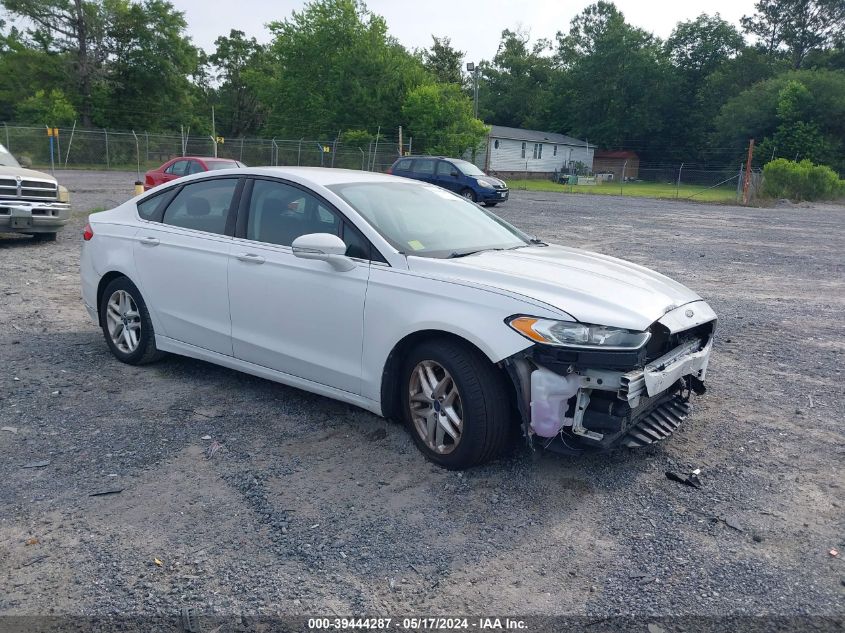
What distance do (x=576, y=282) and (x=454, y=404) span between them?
97cm

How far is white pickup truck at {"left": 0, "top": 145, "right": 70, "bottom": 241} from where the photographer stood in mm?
11289

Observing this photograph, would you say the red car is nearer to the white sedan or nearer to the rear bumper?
the rear bumper

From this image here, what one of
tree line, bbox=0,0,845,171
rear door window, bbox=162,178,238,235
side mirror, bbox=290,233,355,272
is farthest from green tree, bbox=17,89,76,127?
side mirror, bbox=290,233,355,272

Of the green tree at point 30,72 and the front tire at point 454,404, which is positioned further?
the green tree at point 30,72

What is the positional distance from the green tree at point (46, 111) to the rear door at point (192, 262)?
51494 mm

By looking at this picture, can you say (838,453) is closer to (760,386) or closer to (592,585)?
(760,386)

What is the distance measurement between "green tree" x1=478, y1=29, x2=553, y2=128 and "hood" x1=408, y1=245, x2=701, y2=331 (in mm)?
82729

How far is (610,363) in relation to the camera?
3.51m

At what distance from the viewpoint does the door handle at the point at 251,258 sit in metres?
4.73

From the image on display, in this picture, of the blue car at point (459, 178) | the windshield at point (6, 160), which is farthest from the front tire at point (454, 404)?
the blue car at point (459, 178)

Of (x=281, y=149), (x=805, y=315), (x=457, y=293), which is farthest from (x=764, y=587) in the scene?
(x=281, y=149)

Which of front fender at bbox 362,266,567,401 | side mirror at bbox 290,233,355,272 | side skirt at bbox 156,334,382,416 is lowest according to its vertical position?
side skirt at bbox 156,334,382,416

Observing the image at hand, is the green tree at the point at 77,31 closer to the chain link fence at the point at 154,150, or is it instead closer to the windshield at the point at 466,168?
the chain link fence at the point at 154,150

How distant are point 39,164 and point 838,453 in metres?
43.8
